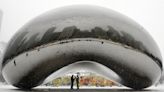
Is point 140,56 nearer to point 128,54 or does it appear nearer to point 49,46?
point 128,54

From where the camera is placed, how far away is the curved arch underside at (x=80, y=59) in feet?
21.0

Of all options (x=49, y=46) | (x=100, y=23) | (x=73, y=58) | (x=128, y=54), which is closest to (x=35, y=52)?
(x=49, y=46)

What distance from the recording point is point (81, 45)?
21.1 ft

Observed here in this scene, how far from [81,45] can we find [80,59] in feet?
2.45

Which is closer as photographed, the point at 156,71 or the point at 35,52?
the point at 35,52

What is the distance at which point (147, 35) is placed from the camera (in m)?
7.20

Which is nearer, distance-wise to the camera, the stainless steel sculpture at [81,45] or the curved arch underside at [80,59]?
the stainless steel sculpture at [81,45]

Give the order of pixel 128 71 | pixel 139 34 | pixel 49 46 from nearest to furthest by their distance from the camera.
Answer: pixel 49 46
pixel 139 34
pixel 128 71

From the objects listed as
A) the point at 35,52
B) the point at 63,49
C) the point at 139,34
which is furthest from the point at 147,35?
the point at 35,52

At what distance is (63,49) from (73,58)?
584 millimetres

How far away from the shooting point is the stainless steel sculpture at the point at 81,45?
20.5 feet

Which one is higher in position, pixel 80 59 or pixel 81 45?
pixel 81 45

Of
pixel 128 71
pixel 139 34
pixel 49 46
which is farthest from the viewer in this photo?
pixel 128 71

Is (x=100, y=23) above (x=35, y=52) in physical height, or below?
above
